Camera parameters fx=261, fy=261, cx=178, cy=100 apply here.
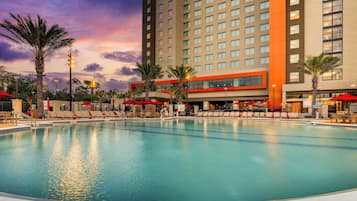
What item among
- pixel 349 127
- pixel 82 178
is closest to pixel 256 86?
pixel 349 127

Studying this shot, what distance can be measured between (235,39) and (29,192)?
60.8 m

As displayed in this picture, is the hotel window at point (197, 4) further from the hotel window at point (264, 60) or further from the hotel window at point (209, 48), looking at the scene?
the hotel window at point (264, 60)

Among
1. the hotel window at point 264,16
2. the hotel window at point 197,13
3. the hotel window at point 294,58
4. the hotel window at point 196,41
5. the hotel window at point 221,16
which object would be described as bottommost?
the hotel window at point 294,58

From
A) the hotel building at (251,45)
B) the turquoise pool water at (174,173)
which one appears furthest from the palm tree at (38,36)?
the hotel building at (251,45)

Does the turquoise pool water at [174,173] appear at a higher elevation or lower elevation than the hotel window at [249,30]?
lower

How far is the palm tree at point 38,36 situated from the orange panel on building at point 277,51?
120 ft

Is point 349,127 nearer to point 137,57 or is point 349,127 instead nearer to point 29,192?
point 29,192

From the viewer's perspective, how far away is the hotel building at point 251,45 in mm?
43781

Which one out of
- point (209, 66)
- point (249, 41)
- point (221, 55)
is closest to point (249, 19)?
point (249, 41)

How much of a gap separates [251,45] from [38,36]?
44973 mm

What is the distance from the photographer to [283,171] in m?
6.48

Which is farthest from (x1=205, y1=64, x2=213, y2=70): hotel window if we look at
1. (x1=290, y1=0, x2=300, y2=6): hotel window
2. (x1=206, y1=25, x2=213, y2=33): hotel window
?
(x1=290, y1=0, x2=300, y2=6): hotel window

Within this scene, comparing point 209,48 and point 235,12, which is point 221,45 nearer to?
point 209,48

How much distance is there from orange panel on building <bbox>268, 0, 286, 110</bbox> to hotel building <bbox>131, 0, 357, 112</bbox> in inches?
6.8
